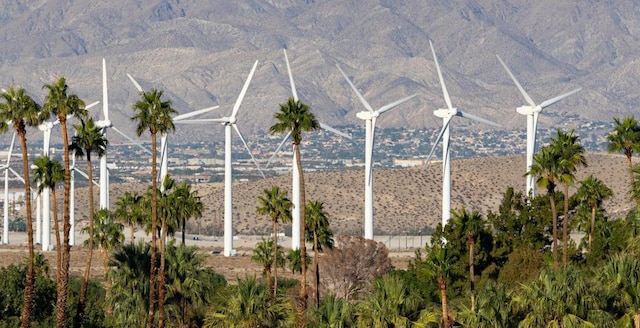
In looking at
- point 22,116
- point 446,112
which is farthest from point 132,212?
point 446,112

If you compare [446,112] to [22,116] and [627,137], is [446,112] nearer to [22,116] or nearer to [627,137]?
[627,137]

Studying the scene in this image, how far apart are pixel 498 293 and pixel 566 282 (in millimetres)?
4850

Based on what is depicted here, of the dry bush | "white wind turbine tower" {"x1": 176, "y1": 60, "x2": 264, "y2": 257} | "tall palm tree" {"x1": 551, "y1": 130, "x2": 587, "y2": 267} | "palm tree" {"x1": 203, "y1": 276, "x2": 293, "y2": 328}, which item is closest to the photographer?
"palm tree" {"x1": 203, "y1": 276, "x2": 293, "y2": 328}

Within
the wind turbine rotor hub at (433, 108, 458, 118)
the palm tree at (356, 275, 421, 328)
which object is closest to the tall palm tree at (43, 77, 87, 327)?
the palm tree at (356, 275, 421, 328)

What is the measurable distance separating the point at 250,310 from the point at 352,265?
139 ft

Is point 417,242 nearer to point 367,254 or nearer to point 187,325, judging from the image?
point 367,254

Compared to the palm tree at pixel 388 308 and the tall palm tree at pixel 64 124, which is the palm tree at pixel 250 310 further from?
the tall palm tree at pixel 64 124

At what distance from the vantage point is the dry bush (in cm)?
10062

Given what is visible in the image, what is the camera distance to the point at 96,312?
70938 millimetres

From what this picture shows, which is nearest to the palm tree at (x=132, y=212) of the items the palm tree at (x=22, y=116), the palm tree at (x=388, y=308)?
the palm tree at (x=22, y=116)

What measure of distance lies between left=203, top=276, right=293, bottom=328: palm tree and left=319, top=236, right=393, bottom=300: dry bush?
124 feet

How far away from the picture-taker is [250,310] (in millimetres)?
60000

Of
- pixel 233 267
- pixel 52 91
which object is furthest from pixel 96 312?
pixel 233 267

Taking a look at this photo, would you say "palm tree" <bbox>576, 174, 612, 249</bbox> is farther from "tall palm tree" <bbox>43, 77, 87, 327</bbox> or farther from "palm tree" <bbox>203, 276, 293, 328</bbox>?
"tall palm tree" <bbox>43, 77, 87, 327</bbox>
